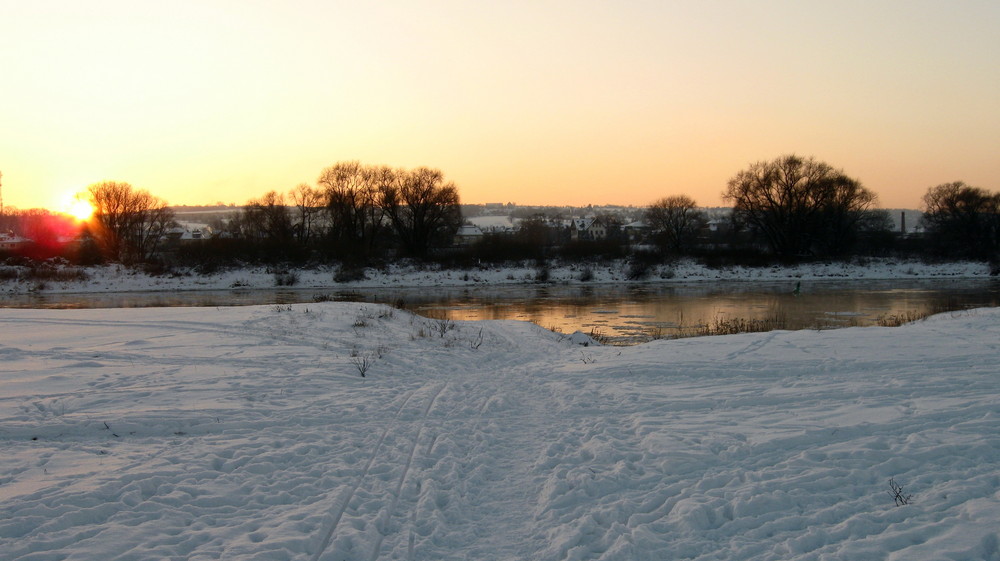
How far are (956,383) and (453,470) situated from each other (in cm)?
813

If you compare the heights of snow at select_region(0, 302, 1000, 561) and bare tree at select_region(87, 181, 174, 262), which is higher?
bare tree at select_region(87, 181, 174, 262)

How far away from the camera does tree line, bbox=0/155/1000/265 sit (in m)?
51.9

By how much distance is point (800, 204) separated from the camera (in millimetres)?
55750

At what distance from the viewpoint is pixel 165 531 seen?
5.12m

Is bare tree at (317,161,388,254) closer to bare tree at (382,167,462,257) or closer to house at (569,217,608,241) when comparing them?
bare tree at (382,167,462,257)

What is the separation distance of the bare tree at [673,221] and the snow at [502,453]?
53790mm

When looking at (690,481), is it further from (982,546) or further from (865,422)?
(865,422)

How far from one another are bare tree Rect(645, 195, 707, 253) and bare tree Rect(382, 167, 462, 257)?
23891mm

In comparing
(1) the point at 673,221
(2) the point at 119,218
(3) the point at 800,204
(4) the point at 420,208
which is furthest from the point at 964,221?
(2) the point at 119,218

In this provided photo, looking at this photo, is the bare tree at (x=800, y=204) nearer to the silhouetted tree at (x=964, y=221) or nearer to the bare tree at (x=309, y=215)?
the silhouetted tree at (x=964, y=221)

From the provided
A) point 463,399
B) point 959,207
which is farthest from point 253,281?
point 959,207

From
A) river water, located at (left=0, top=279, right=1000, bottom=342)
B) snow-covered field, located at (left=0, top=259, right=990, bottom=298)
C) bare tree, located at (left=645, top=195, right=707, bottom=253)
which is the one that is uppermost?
bare tree, located at (left=645, top=195, right=707, bottom=253)

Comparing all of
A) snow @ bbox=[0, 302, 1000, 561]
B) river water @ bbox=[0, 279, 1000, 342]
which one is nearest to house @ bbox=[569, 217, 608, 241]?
river water @ bbox=[0, 279, 1000, 342]

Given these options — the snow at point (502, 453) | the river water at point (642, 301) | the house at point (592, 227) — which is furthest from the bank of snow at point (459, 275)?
the house at point (592, 227)
